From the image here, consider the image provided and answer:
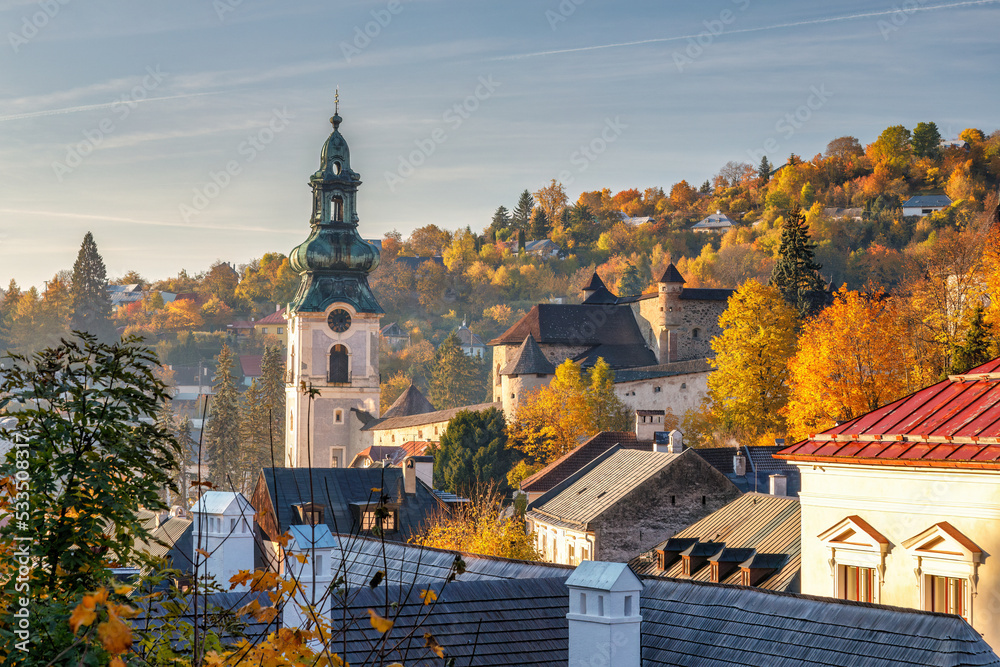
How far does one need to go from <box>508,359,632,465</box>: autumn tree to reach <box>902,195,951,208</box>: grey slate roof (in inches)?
2726

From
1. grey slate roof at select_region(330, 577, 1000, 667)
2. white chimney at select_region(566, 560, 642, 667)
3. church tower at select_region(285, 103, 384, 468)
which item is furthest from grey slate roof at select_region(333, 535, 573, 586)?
church tower at select_region(285, 103, 384, 468)

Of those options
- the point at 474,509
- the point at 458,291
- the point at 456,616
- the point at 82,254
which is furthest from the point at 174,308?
the point at 456,616

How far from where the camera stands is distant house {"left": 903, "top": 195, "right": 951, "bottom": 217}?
117 meters

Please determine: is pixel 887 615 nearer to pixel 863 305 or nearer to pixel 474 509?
pixel 474 509

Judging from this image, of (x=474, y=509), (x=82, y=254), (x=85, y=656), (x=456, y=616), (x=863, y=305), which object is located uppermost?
(x=82, y=254)

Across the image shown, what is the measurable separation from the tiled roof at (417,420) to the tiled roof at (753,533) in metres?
34.7

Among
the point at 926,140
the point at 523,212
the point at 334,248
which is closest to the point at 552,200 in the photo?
the point at 523,212

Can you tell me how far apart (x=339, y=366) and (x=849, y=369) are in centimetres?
3575

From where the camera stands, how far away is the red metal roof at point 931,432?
15.7 meters

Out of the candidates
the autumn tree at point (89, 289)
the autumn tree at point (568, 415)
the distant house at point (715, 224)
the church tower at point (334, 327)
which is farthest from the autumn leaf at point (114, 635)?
the distant house at point (715, 224)

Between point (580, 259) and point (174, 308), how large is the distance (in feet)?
150

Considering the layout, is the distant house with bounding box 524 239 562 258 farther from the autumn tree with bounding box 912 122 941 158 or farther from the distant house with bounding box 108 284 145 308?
the distant house with bounding box 108 284 145 308

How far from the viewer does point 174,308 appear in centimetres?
14038

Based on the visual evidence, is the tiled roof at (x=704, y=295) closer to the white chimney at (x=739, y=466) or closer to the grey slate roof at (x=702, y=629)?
the white chimney at (x=739, y=466)
